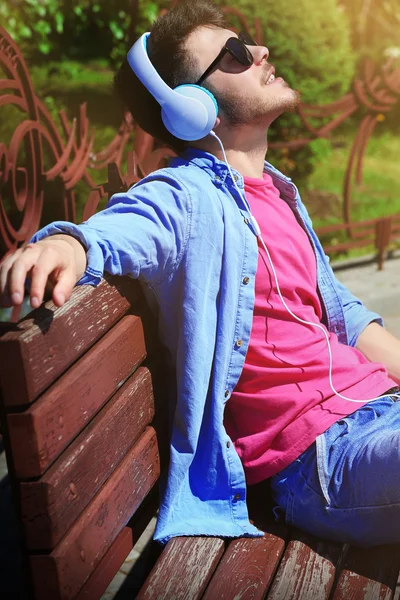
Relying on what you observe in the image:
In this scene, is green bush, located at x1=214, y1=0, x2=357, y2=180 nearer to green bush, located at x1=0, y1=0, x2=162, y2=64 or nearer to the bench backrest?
green bush, located at x1=0, y1=0, x2=162, y2=64

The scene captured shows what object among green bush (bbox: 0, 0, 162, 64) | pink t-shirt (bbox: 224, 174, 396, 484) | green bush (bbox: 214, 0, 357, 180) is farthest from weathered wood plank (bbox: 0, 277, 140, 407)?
green bush (bbox: 214, 0, 357, 180)

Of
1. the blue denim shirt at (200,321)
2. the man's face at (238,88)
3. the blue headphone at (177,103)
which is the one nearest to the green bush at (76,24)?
the man's face at (238,88)

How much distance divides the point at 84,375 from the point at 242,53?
3.90 feet

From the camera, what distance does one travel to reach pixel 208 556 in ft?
6.53

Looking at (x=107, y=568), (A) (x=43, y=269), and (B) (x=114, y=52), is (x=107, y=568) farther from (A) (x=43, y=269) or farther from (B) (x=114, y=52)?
(B) (x=114, y=52)

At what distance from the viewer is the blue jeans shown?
2014 millimetres

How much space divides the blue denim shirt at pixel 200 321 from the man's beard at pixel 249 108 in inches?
9.8

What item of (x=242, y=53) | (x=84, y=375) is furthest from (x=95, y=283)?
(x=242, y=53)

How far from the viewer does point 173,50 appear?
237 centimetres

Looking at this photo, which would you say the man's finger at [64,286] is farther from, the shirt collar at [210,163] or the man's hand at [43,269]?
the shirt collar at [210,163]

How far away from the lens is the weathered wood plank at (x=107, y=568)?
1.74 m

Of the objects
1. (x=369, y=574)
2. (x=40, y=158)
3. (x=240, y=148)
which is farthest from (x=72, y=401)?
(x=40, y=158)

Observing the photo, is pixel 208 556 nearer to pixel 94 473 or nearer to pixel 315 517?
pixel 315 517

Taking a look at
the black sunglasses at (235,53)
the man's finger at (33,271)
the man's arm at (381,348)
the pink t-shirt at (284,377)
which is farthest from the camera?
the man's arm at (381,348)
